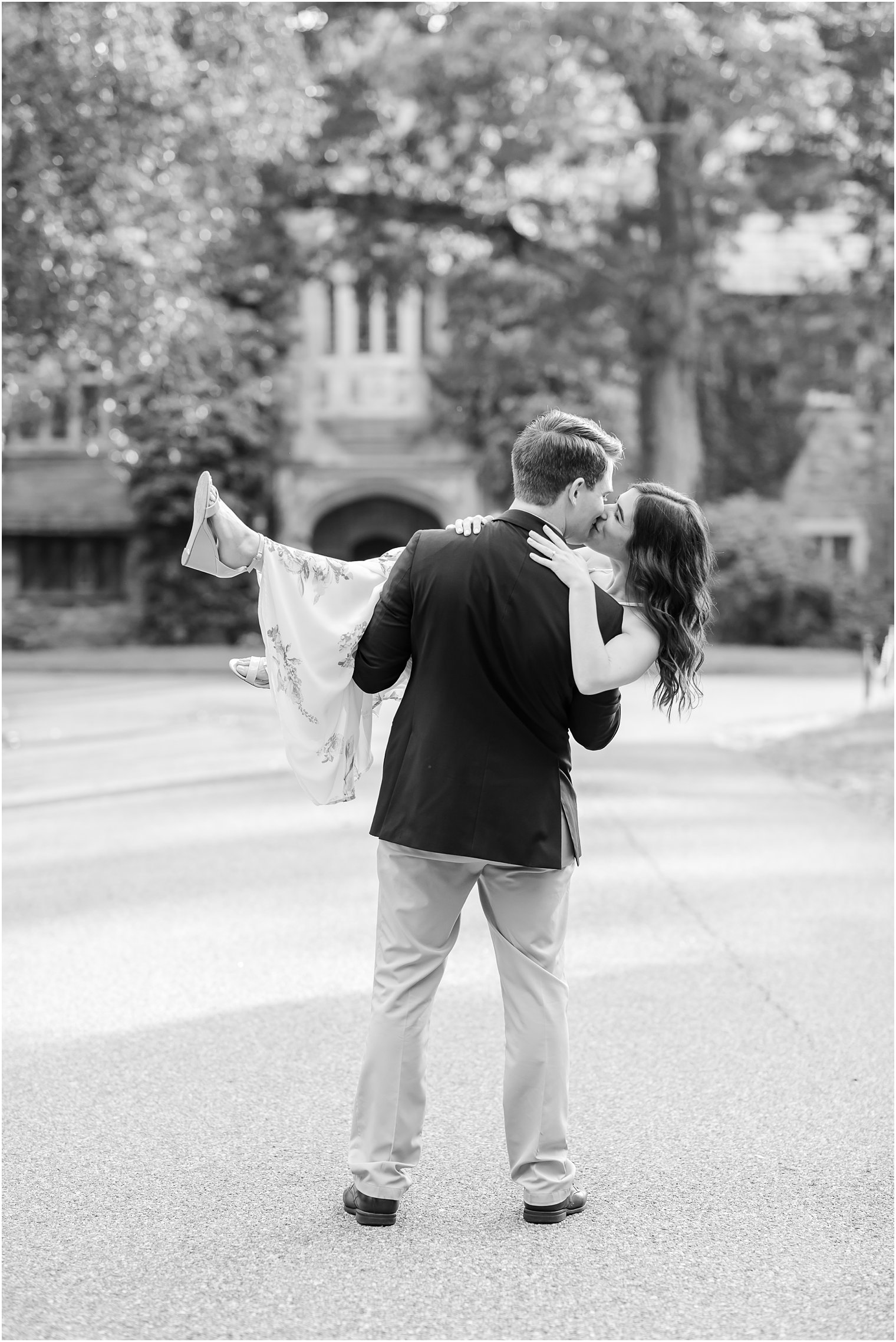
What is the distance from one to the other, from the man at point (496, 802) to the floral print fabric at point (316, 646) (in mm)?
183

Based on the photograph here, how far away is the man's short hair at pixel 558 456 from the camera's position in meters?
3.58

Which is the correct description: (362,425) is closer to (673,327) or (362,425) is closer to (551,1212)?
(673,327)

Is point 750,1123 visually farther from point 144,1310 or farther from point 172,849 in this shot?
point 172,849

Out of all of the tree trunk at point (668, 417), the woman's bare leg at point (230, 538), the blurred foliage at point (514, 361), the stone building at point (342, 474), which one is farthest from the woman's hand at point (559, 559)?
the stone building at point (342, 474)

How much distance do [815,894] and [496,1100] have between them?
3538 mm

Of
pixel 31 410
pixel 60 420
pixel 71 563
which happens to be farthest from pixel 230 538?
pixel 60 420

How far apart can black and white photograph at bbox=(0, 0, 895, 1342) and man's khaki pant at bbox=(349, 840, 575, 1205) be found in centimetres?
1

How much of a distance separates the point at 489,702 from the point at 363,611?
457mm

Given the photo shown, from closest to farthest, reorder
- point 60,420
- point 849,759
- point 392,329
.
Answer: point 849,759
point 392,329
point 60,420

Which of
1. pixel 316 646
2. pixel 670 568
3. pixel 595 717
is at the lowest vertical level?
pixel 595 717

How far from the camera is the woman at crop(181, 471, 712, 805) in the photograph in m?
3.56

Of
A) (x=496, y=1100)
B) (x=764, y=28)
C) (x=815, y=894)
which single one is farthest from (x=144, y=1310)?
(x=764, y=28)

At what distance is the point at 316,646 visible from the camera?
386 centimetres

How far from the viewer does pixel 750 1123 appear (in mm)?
4230
